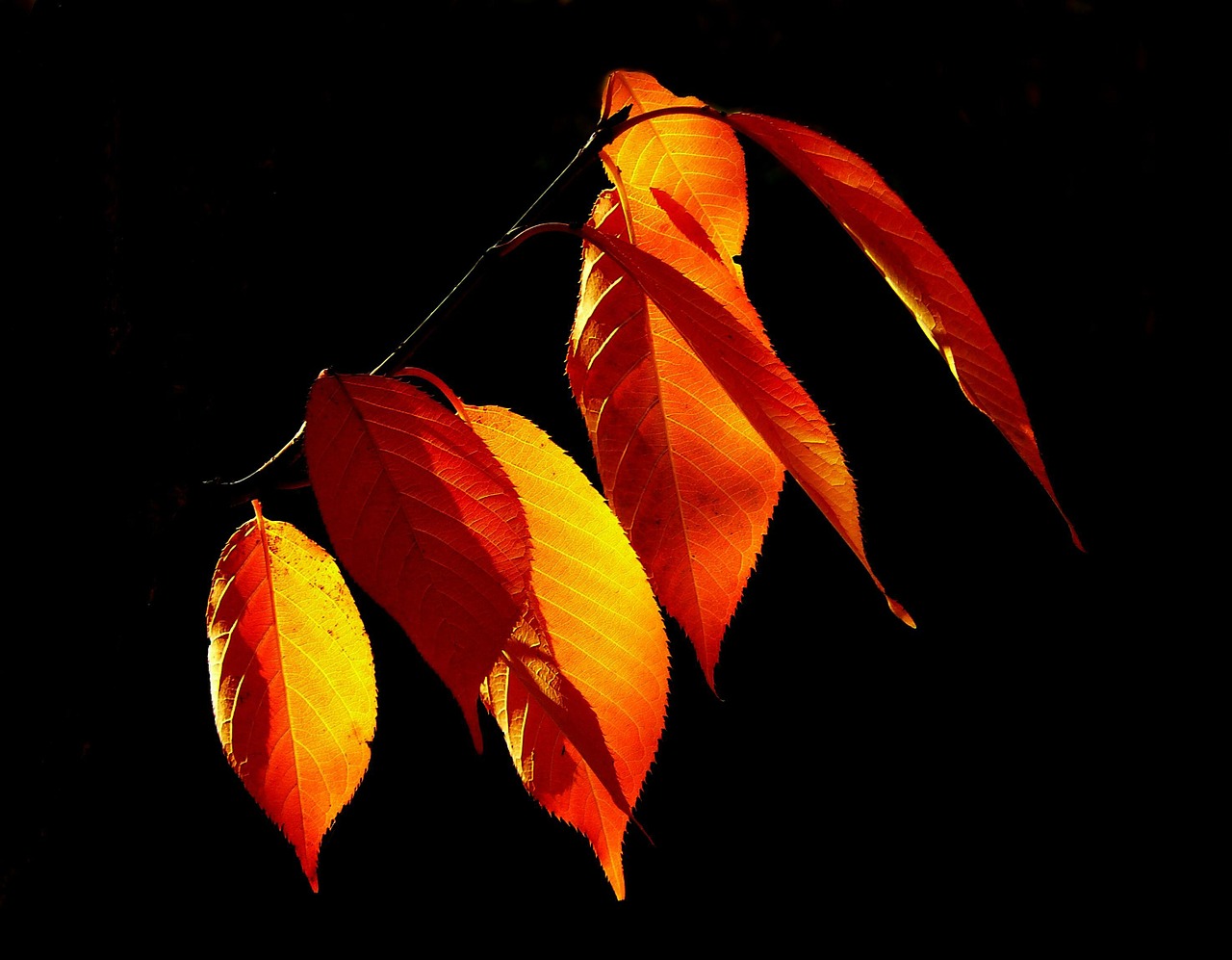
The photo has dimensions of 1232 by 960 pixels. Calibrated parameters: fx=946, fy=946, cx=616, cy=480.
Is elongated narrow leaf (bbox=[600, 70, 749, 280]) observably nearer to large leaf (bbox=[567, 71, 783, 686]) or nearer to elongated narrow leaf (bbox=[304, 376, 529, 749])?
large leaf (bbox=[567, 71, 783, 686])

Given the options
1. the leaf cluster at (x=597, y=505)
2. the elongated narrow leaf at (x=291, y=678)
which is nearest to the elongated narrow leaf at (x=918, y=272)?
the leaf cluster at (x=597, y=505)

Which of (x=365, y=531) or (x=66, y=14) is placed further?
(x=66, y=14)

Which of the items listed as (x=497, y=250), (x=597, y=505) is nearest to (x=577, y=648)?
(x=597, y=505)

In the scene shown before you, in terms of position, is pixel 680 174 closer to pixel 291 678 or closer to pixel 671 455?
pixel 671 455

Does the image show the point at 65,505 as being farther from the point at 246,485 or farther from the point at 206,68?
the point at 206,68

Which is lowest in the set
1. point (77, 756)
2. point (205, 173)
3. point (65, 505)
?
point (77, 756)

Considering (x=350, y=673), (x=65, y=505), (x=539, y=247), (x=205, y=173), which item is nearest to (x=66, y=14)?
(x=205, y=173)

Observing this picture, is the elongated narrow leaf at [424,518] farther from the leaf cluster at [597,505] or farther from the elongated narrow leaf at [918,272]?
the elongated narrow leaf at [918,272]

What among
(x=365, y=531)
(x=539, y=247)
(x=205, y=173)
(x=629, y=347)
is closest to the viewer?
(x=365, y=531)
